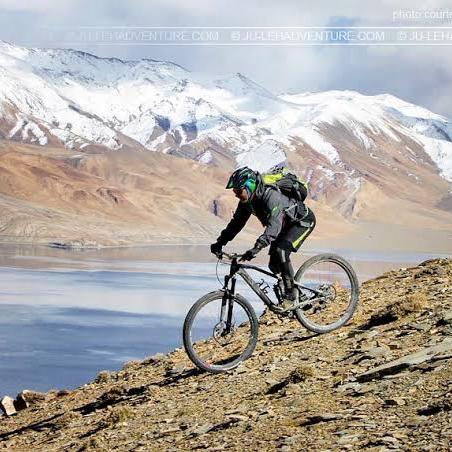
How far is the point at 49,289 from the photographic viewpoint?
118 metres

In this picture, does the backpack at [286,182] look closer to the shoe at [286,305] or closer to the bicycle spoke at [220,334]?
the shoe at [286,305]

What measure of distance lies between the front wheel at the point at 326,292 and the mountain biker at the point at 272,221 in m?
0.40

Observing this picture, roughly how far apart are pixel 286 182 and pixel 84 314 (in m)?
90.7

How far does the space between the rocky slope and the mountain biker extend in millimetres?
1223

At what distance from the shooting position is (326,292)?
12117 millimetres

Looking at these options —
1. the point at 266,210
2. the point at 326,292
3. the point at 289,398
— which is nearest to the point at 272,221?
the point at 266,210

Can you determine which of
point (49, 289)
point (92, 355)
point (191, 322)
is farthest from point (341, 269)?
point (49, 289)

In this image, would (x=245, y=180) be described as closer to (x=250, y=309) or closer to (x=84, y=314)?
(x=250, y=309)

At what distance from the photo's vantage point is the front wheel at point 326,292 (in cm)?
1188

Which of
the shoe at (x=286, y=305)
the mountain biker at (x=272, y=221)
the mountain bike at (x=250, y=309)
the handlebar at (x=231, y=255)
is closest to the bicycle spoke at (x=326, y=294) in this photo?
the mountain bike at (x=250, y=309)

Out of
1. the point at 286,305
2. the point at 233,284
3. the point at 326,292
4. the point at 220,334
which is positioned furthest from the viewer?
the point at 326,292

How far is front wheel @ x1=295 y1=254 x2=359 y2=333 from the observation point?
39.0 feet

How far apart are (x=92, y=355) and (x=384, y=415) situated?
232 ft

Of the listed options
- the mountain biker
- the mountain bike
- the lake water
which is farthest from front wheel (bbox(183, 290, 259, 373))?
the lake water
